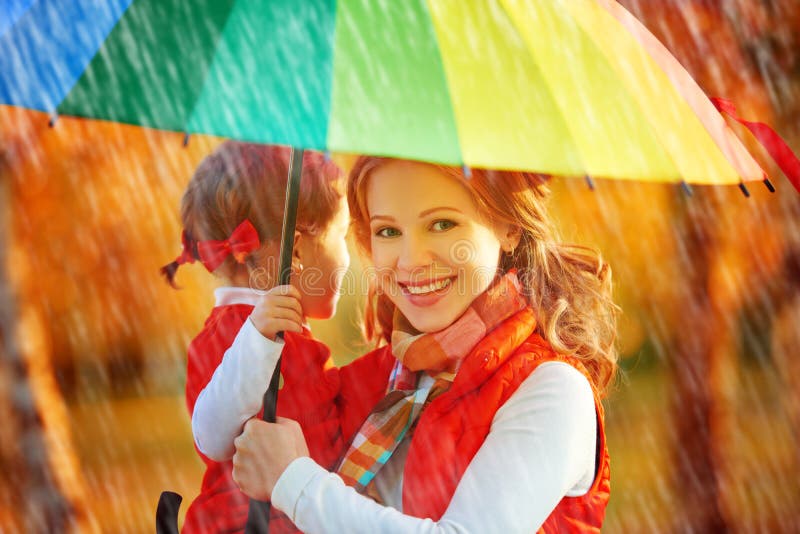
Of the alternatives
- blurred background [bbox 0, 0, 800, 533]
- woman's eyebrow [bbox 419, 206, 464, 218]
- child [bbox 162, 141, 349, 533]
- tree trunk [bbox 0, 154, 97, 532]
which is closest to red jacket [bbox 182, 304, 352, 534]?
child [bbox 162, 141, 349, 533]

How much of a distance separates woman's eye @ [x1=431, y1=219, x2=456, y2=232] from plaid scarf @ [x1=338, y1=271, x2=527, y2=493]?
0.51 ft

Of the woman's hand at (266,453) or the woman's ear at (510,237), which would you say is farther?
the woman's ear at (510,237)

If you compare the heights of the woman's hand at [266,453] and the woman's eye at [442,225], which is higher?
the woman's eye at [442,225]

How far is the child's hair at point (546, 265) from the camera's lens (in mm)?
1862

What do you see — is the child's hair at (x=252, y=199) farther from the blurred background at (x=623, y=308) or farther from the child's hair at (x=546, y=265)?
the blurred background at (x=623, y=308)

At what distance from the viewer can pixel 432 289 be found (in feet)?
6.06

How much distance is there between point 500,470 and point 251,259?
0.83 m

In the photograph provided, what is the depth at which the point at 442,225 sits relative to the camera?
72.6 inches

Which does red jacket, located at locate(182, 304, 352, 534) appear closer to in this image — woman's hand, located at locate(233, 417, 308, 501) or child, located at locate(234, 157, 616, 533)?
child, located at locate(234, 157, 616, 533)

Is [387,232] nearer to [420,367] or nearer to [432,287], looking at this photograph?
[432,287]

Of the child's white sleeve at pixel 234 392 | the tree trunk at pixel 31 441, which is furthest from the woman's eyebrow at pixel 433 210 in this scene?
the tree trunk at pixel 31 441

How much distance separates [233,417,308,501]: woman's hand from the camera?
5.66 feet

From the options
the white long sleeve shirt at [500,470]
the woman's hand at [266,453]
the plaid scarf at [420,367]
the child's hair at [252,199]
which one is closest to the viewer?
the white long sleeve shirt at [500,470]

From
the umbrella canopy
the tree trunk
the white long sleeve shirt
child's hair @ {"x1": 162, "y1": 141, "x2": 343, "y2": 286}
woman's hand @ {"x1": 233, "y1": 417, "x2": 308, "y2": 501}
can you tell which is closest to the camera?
the umbrella canopy
